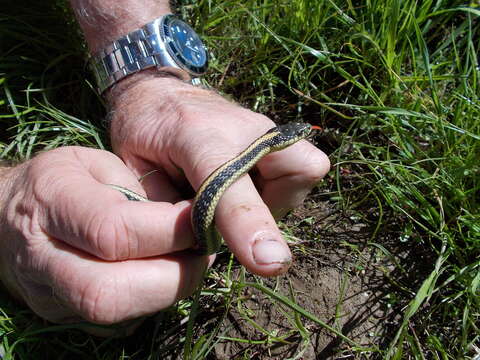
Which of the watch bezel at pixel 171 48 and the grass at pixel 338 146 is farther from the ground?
the watch bezel at pixel 171 48

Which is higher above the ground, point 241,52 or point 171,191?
point 241,52

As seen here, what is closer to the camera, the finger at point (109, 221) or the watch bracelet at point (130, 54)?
the finger at point (109, 221)

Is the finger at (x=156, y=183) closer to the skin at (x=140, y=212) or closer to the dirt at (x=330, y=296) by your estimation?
the skin at (x=140, y=212)

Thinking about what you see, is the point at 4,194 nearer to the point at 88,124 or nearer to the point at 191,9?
the point at 88,124

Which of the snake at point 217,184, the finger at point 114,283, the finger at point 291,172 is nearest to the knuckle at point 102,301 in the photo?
the finger at point 114,283

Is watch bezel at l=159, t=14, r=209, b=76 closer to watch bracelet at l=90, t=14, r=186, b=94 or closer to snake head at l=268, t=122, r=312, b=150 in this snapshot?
watch bracelet at l=90, t=14, r=186, b=94

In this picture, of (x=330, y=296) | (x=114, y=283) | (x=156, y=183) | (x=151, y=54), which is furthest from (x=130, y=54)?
(x=330, y=296)

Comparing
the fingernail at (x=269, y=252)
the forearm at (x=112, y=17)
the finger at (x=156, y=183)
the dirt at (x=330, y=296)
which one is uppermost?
Answer: the forearm at (x=112, y=17)

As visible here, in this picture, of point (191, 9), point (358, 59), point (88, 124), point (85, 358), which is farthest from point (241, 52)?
point (85, 358)
